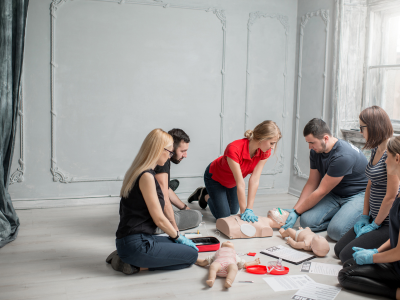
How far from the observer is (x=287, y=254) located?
2.66 m

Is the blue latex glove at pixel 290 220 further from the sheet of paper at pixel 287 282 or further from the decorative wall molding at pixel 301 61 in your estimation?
the decorative wall molding at pixel 301 61

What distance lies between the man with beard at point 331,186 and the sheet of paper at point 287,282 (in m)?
0.82

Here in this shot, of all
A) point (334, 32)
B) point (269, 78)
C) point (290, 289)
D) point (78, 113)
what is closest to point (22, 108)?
point (78, 113)

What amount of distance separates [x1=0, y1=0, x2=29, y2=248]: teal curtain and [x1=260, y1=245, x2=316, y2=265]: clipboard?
194cm

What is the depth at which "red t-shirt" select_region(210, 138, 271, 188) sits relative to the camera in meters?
3.12

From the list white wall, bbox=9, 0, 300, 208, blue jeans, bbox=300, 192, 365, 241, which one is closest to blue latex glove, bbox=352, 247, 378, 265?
blue jeans, bbox=300, 192, 365, 241

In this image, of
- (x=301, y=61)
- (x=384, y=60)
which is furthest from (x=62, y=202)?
(x=384, y=60)

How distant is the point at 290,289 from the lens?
7.05 feet

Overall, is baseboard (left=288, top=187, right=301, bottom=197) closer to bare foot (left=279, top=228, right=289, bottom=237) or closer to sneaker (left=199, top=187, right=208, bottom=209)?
sneaker (left=199, top=187, right=208, bottom=209)

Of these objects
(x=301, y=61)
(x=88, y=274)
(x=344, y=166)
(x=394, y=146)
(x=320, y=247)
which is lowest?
(x=88, y=274)

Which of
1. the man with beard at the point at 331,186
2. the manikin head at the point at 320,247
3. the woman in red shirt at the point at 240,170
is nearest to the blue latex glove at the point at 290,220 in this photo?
the man with beard at the point at 331,186

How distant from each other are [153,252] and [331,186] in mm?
1621

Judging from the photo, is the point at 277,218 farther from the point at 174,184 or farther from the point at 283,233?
the point at 174,184

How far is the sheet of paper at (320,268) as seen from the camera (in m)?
2.37
